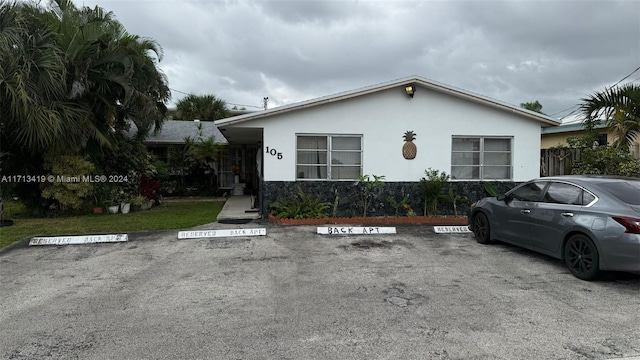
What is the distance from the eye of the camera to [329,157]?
11117mm

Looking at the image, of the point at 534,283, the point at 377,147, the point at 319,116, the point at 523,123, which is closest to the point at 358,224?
the point at 377,147

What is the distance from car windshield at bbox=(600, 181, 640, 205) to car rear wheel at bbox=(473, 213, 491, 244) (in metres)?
2.42

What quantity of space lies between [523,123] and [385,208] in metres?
4.77

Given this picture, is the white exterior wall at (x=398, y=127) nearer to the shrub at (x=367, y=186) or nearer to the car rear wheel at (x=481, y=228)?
the shrub at (x=367, y=186)

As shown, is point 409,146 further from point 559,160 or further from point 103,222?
point 103,222

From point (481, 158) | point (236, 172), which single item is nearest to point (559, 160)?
point (481, 158)

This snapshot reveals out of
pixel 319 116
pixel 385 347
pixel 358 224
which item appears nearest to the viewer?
pixel 385 347

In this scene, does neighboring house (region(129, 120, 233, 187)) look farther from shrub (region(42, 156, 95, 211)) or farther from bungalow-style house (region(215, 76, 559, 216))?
bungalow-style house (region(215, 76, 559, 216))

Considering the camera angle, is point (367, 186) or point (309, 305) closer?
point (309, 305)

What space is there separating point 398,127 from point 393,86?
1147 millimetres

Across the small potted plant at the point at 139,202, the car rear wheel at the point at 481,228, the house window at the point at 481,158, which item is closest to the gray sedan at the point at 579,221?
the car rear wheel at the point at 481,228

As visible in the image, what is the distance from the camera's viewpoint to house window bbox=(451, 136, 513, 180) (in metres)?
11.6

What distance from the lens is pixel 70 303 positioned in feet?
16.2

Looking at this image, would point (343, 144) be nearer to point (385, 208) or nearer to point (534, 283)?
point (385, 208)
